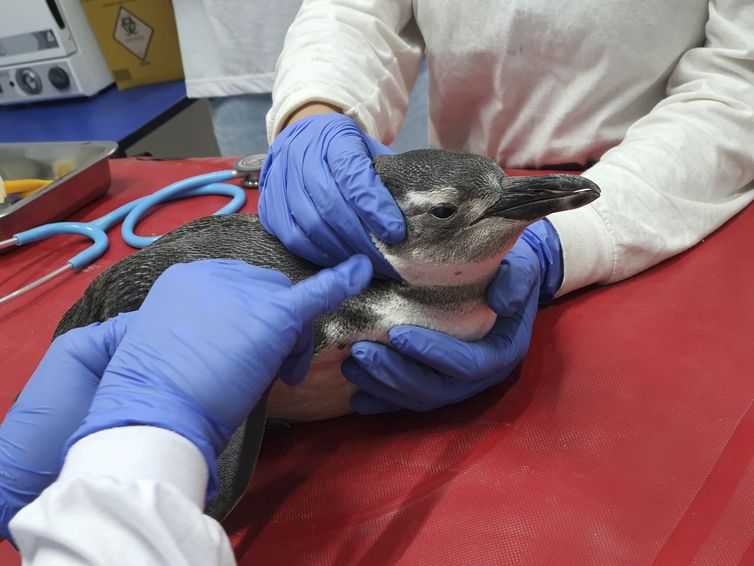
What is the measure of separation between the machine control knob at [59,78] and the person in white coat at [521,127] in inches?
65.9

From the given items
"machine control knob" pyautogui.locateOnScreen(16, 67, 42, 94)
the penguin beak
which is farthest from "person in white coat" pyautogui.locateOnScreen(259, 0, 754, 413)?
"machine control knob" pyautogui.locateOnScreen(16, 67, 42, 94)

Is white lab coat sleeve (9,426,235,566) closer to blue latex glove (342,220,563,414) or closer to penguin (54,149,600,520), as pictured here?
penguin (54,149,600,520)

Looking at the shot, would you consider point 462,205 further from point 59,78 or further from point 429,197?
point 59,78

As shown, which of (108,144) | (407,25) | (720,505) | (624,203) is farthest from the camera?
(108,144)

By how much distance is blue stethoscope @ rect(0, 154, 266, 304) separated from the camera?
1319 mm

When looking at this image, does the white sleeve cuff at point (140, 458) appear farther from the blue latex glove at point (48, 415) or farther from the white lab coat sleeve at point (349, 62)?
the white lab coat sleeve at point (349, 62)

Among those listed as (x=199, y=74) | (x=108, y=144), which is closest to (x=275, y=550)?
(x=108, y=144)

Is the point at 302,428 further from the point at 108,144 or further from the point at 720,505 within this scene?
the point at 108,144

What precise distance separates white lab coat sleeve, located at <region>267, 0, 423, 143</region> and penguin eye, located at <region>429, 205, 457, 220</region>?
533 millimetres

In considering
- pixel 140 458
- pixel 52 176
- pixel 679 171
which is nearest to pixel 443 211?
pixel 140 458

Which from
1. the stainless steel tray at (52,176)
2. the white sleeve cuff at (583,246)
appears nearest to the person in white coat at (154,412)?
the white sleeve cuff at (583,246)

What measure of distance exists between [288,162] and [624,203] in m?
0.59

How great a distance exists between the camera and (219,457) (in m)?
0.71

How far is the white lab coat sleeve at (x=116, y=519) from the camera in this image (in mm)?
463
